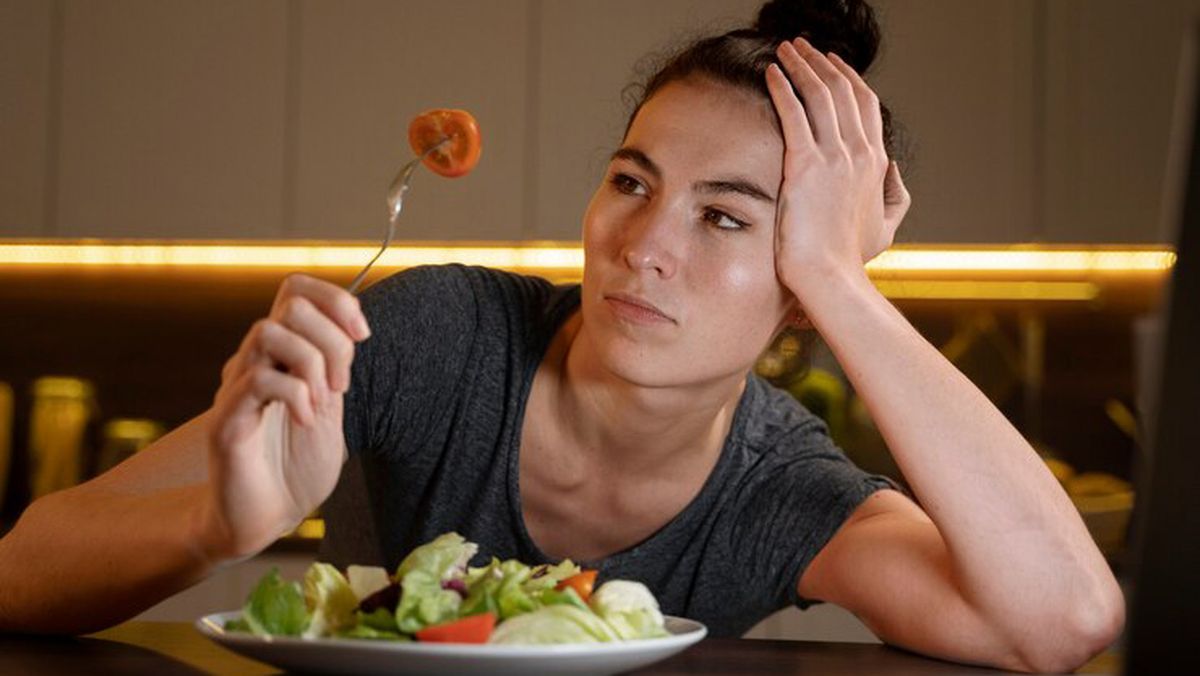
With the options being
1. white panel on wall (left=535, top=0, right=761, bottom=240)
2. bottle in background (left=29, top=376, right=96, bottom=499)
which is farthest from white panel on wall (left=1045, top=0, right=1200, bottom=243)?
bottle in background (left=29, top=376, right=96, bottom=499)

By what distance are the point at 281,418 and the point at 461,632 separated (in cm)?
21

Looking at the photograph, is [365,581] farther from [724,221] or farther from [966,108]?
[966,108]

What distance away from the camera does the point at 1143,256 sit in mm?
3123

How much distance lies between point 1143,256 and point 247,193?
190cm

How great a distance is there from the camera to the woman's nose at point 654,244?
4.42 ft

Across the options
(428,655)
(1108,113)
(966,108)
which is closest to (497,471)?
(428,655)

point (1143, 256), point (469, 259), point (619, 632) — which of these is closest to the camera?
point (619, 632)

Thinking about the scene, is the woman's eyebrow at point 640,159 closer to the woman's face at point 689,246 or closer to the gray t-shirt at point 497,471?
the woman's face at point 689,246

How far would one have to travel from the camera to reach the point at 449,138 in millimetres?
1234

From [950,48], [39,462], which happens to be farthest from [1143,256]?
[39,462]

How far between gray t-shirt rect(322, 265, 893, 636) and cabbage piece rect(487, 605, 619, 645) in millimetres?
555

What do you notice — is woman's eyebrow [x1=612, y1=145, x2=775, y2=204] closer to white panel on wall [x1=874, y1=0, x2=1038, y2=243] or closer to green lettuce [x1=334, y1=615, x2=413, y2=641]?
green lettuce [x1=334, y1=615, x2=413, y2=641]

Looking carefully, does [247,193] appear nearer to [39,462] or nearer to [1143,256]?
[39,462]

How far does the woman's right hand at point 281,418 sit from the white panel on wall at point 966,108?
89.5 inches
